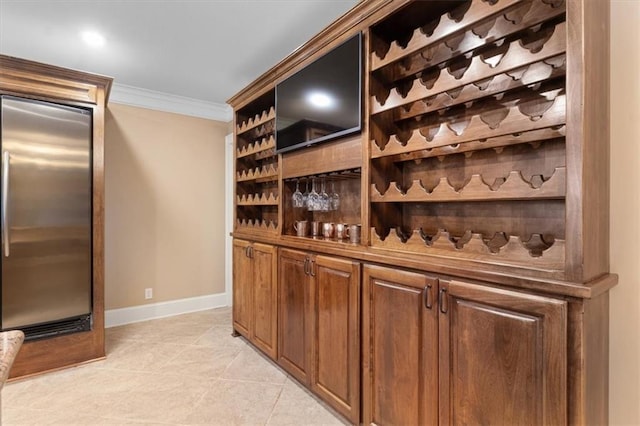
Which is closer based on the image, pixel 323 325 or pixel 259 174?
pixel 323 325

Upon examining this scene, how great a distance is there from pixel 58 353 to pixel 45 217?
3.49ft

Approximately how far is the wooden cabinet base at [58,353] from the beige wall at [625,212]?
3.33m

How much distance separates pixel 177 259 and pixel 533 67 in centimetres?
394

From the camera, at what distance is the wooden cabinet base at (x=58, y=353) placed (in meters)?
2.53

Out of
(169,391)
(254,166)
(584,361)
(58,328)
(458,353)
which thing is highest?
(254,166)

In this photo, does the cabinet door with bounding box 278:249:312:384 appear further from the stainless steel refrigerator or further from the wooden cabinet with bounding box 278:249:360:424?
the stainless steel refrigerator

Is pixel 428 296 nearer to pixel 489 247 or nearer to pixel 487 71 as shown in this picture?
pixel 489 247

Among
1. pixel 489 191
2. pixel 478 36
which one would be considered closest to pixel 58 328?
pixel 489 191

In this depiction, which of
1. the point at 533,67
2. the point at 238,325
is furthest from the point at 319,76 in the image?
the point at 238,325

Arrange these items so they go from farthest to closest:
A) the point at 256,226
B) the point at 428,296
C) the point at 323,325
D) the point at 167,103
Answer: the point at 167,103 < the point at 256,226 < the point at 323,325 < the point at 428,296

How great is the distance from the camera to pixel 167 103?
396 cm

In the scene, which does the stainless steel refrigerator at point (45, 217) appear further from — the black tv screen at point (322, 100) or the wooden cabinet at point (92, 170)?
the black tv screen at point (322, 100)

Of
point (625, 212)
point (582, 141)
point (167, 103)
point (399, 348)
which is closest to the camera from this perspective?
point (582, 141)

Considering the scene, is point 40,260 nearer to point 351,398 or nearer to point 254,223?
point 254,223
